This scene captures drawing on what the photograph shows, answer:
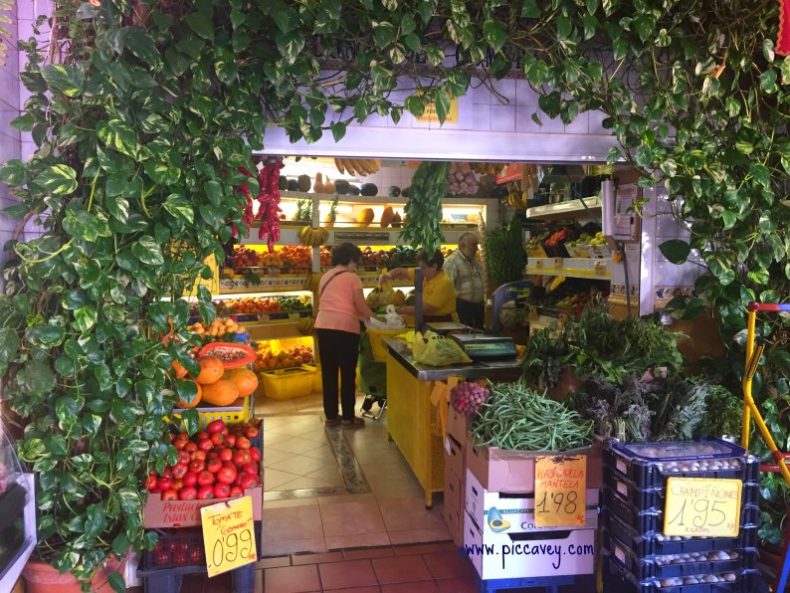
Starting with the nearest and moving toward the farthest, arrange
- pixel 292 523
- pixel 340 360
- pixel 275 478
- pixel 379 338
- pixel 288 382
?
pixel 292 523 → pixel 275 478 → pixel 340 360 → pixel 379 338 → pixel 288 382

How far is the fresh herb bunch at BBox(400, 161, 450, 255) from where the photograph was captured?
4.83m

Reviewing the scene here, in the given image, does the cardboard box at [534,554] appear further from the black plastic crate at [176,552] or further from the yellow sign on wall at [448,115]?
the yellow sign on wall at [448,115]

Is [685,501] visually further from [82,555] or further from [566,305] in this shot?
[566,305]

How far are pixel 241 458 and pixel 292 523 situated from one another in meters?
1.03

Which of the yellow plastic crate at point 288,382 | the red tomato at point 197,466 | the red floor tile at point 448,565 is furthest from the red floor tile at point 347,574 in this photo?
the yellow plastic crate at point 288,382

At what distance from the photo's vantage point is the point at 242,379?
356 centimetres

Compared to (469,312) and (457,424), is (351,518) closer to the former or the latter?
(457,424)

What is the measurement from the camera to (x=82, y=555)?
2688mm

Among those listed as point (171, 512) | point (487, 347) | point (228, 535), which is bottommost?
point (228, 535)

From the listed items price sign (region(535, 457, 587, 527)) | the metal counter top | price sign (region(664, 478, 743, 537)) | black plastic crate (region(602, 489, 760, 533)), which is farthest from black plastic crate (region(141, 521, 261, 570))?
price sign (region(664, 478, 743, 537))

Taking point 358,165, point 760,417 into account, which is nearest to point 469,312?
point 358,165

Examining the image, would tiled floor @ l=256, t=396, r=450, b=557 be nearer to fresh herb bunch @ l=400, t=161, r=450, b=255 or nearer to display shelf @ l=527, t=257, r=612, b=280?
fresh herb bunch @ l=400, t=161, r=450, b=255

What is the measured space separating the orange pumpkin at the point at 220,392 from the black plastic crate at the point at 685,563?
6.92 feet

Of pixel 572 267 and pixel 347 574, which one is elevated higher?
pixel 572 267
